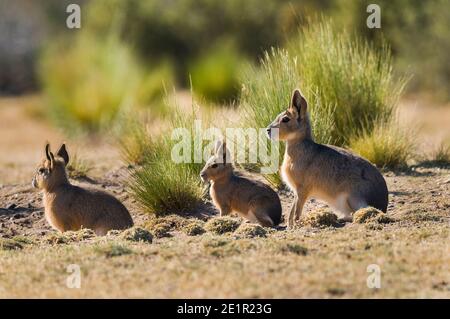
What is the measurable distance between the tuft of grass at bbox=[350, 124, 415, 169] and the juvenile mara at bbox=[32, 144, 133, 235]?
3974 millimetres

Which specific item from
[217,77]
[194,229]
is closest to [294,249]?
[194,229]

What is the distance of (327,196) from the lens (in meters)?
10.9

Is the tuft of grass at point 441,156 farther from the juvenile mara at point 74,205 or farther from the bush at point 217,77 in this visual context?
the bush at point 217,77

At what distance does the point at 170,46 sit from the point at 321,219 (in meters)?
22.7

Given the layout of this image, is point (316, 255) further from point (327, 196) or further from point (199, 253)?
point (327, 196)

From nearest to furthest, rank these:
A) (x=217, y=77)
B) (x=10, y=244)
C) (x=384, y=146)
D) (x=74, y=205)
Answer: (x=10, y=244) → (x=74, y=205) → (x=384, y=146) → (x=217, y=77)

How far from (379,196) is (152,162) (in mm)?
3262

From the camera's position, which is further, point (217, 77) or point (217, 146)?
point (217, 77)

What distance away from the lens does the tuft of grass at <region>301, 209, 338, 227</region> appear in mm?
10414

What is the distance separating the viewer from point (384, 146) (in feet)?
44.6
